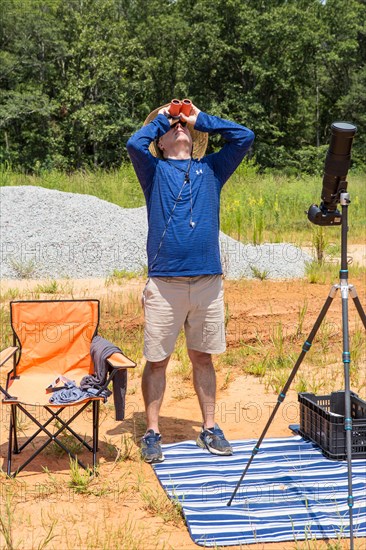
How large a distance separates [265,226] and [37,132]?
18891mm

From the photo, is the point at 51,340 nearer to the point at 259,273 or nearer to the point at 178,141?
the point at 178,141

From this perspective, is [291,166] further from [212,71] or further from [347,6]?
[347,6]

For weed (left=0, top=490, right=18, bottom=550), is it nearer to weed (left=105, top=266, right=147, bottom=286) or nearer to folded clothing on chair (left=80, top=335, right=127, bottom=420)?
folded clothing on chair (left=80, top=335, right=127, bottom=420)

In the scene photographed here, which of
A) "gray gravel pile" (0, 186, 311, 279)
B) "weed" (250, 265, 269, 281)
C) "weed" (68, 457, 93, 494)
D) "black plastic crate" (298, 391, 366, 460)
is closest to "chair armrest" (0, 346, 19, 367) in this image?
"weed" (68, 457, 93, 494)

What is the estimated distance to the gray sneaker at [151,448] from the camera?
4512 millimetres

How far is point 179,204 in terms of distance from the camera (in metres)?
4.51

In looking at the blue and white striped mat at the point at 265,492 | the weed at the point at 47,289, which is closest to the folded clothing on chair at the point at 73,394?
the blue and white striped mat at the point at 265,492

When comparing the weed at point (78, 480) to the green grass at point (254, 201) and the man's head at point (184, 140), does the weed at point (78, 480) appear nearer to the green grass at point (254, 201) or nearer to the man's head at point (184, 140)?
the man's head at point (184, 140)

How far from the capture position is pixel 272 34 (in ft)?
114

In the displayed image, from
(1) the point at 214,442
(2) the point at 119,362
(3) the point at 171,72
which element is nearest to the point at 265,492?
(1) the point at 214,442

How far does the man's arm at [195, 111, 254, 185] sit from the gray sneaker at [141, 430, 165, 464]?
1677mm

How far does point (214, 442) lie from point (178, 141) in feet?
6.10

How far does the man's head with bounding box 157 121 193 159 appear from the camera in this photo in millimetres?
4645

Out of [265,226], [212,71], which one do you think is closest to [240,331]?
[265,226]
